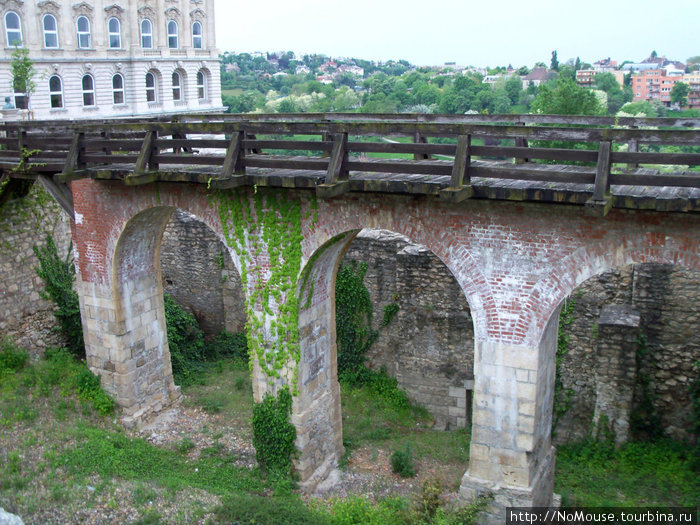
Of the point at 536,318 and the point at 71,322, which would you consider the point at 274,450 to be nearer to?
the point at 536,318

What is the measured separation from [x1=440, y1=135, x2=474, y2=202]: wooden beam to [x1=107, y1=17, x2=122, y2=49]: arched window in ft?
117

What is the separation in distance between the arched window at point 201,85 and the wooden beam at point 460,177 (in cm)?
3892

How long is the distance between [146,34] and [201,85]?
5420 mm

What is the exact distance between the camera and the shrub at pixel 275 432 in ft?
35.4

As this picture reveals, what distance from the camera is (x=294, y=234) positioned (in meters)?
9.96

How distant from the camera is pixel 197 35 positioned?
43188mm

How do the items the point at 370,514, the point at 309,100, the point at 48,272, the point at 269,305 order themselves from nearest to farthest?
the point at 370,514
the point at 269,305
the point at 48,272
the point at 309,100

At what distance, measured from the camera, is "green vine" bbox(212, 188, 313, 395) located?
33.0 ft

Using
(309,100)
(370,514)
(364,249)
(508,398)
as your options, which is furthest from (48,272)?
(309,100)

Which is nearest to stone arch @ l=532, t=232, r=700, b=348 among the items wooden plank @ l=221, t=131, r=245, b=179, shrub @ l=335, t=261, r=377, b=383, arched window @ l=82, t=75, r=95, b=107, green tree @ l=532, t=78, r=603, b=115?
wooden plank @ l=221, t=131, r=245, b=179

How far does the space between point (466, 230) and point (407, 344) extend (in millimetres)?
6004

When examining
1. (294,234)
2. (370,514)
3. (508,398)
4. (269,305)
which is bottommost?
(370,514)

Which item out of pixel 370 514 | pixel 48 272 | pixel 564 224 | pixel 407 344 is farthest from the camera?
pixel 48 272

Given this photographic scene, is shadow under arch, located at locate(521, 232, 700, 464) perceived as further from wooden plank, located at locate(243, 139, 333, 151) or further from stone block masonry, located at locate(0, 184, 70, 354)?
stone block masonry, located at locate(0, 184, 70, 354)
